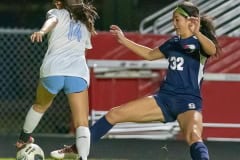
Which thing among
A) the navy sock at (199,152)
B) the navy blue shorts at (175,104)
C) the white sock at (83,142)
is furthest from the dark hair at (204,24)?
the white sock at (83,142)

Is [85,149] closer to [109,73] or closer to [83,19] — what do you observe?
[83,19]

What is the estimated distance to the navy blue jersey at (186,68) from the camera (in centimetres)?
761

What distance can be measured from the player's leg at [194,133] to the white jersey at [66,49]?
1074mm

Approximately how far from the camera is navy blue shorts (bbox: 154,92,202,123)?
24.7ft

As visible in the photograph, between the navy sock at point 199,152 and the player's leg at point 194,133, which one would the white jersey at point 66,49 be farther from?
the navy sock at point 199,152

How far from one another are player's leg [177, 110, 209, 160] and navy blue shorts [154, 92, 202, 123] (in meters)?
0.06

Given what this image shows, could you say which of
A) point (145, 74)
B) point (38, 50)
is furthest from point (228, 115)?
point (38, 50)

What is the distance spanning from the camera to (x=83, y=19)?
7957mm

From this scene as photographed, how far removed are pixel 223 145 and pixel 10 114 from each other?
344 centimetres

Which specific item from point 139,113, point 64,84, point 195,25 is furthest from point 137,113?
→ point 195,25

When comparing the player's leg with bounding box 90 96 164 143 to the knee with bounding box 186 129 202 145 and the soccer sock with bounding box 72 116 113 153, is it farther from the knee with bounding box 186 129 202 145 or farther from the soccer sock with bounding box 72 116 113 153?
the knee with bounding box 186 129 202 145

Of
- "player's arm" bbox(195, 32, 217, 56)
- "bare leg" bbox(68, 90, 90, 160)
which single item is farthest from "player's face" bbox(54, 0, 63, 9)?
"player's arm" bbox(195, 32, 217, 56)

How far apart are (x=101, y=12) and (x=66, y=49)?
6677 millimetres

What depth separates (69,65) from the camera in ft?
25.5
